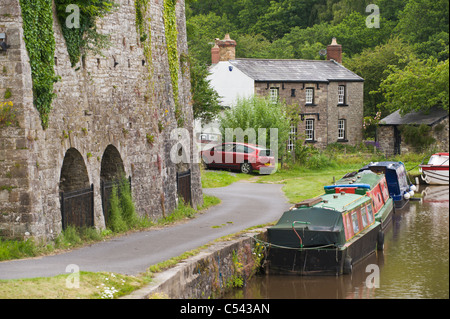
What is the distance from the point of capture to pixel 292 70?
4347 centimetres

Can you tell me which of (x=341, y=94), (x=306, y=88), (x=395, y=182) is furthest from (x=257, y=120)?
(x=341, y=94)

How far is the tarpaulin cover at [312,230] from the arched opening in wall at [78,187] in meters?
4.20

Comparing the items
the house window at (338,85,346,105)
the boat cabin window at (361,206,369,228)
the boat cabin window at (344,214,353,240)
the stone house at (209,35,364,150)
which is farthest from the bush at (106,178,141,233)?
the house window at (338,85,346,105)

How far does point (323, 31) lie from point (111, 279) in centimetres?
5712

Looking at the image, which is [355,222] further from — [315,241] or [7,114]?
[7,114]

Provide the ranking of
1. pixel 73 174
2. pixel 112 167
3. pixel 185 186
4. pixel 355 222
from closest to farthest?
1. pixel 73 174
2. pixel 112 167
3. pixel 355 222
4. pixel 185 186

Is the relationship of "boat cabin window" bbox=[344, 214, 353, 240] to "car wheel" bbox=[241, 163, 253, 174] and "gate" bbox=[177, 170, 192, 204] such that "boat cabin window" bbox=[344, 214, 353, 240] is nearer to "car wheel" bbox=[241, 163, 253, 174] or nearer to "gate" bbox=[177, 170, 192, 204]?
"gate" bbox=[177, 170, 192, 204]

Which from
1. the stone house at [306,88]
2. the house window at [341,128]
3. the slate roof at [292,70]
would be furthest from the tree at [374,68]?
the house window at [341,128]

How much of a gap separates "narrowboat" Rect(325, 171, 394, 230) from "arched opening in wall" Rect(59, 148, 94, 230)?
8.43 metres

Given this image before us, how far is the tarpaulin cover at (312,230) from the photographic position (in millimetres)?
16062

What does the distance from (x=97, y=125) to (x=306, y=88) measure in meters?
28.4

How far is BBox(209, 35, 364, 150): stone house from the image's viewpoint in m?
41.4

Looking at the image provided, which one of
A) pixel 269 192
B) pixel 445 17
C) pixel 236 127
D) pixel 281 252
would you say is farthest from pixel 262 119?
pixel 445 17
